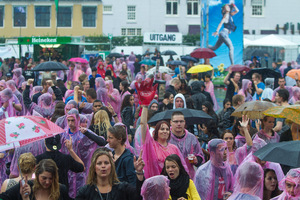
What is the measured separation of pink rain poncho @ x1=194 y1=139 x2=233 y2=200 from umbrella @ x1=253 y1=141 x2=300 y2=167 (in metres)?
0.57

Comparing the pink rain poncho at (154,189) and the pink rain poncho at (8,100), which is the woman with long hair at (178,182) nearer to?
the pink rain poncho at (154,189)

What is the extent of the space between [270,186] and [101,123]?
3047 mm

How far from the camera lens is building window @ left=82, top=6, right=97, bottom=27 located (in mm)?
57469

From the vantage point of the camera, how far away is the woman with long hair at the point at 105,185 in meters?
5.01

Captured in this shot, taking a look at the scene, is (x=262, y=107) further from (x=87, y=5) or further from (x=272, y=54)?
(x=87, y=5)

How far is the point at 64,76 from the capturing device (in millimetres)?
18375

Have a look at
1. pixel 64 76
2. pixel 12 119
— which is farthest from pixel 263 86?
pixel 12 119

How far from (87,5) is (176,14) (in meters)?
9.05

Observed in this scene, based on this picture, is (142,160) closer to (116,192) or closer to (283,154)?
(116,192)

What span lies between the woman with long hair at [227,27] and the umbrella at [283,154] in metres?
17.4

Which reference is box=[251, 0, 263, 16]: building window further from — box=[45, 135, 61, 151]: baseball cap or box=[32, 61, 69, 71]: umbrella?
box=[45, 135, 61, 151]: baseball cap

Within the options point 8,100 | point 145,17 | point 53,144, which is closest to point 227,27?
point 8,100

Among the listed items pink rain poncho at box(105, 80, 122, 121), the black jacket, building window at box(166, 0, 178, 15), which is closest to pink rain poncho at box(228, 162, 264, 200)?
the black jacket

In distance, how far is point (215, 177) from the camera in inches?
249
